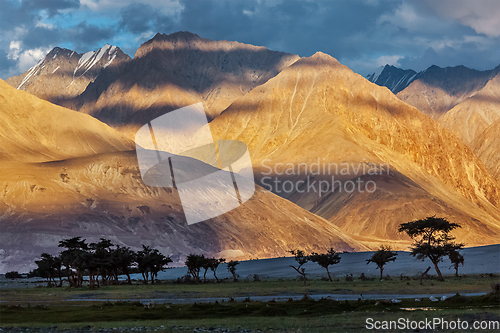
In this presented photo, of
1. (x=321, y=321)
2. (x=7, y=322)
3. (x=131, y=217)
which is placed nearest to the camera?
(x=321, y=321)

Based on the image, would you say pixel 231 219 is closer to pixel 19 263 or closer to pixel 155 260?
pixel 19 263

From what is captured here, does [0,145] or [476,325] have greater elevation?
[0,145]

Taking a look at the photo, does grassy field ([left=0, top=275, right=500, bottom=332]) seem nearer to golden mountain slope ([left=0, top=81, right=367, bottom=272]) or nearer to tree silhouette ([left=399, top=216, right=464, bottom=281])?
tree silhouette ([left=399, top=216, right=464, bottom=281])

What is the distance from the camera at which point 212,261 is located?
83125 millimetres

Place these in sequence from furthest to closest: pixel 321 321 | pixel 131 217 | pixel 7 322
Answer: pixel 131 217, pixel 7 322, pixel 321 321

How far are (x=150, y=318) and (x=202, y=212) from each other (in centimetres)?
14128

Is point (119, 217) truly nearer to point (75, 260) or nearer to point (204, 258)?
point (204, 258)

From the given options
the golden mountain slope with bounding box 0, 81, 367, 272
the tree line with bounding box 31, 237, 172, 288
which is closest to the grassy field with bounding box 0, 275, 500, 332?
the tree line with bounding box 31, 237, 172, 288

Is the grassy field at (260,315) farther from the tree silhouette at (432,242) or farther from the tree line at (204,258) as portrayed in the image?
the tree line at (204,258)

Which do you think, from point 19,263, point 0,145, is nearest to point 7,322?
point 19,263

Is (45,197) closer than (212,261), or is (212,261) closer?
(212,261)

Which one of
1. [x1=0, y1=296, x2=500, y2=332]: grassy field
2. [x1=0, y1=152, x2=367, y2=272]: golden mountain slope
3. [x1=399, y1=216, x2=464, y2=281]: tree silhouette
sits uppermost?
[x1=0, y1=152, x2=367, y2=272]: golden mountain slope

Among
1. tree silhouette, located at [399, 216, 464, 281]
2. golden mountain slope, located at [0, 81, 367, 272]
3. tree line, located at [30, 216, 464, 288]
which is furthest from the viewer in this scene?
golden mountain slope, located at [0, 81, 367, 272]

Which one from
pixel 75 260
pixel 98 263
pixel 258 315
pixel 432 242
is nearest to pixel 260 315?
pixel 258 315
